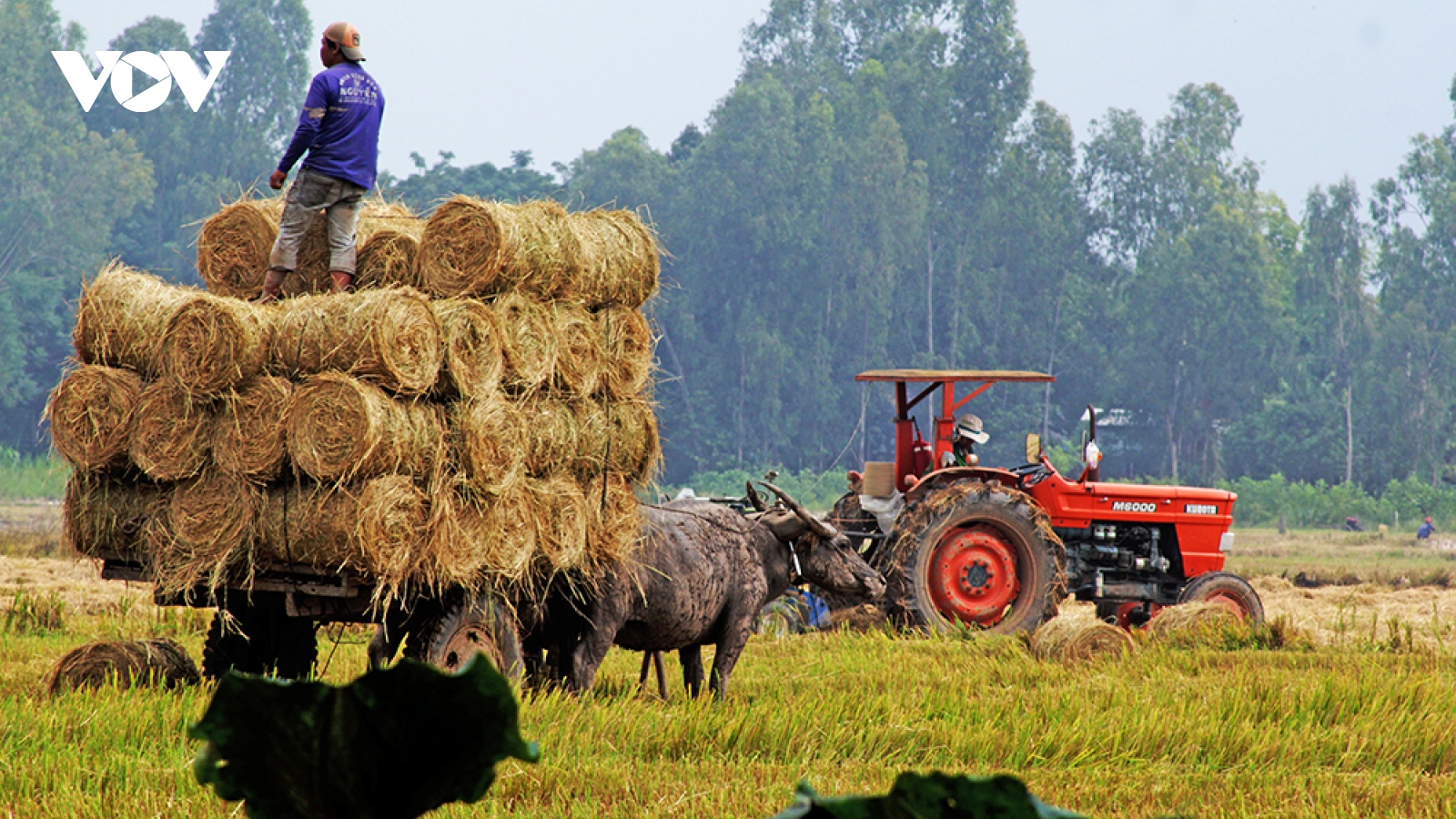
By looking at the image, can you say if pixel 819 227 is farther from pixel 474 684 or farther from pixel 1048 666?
pixel 474 684

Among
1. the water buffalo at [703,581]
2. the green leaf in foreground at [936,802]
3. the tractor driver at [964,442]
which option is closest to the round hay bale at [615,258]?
the water buffalo at [703,581]

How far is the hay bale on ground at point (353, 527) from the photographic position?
22.1 ft

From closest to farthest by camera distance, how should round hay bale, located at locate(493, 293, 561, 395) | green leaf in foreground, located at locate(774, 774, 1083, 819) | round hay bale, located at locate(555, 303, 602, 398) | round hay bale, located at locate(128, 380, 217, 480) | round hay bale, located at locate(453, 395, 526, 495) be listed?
green leaf in foreground, located at locate(774, 774, 1083, 819) → round hay bale, located at locate(128, 380, 217, 480) → round hay bale, located at locate(453, 395, 526, 495) → round hay bale, located at locate(493, 293, 561, 395) → round hay bale, located at locate(555, 303, 602, 398)

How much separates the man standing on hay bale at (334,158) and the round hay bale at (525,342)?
945 mm

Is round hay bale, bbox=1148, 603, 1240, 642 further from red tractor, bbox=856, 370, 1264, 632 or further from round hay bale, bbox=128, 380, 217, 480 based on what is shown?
round hay bale, bbox=128, 380, 217, 480

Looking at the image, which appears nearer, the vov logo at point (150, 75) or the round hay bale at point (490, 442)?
the round hay bale at point (490, 442)

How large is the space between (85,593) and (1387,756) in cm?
1261

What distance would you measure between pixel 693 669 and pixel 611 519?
1748mm

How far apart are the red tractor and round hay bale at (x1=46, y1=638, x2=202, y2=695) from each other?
6.98m

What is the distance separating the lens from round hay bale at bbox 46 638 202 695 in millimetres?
7957

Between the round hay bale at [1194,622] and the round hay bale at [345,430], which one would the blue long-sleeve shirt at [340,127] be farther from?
the round hay bale at [1194,622]

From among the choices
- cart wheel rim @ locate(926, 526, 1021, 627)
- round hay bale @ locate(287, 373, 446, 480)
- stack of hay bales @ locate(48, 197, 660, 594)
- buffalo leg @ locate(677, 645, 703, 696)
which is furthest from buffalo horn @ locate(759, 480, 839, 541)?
cart wheel rim @ locate(926, 526, 1021, 627)

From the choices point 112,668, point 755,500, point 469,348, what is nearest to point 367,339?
point 469,348

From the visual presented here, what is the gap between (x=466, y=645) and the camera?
7668mm
